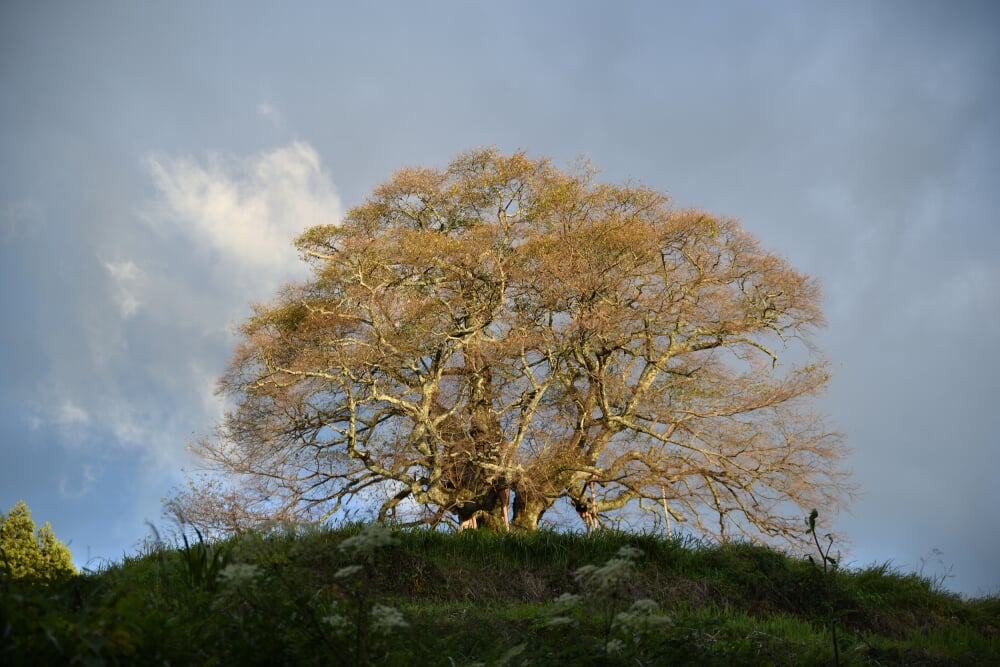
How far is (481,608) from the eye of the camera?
7.37 meters

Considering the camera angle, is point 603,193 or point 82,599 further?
point 603,193

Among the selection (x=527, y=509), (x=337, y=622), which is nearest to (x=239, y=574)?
(x=337, y=622)

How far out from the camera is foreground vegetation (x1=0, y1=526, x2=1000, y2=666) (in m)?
3.58

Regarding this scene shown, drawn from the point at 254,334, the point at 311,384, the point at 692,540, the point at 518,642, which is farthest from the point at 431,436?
the point at 518,642

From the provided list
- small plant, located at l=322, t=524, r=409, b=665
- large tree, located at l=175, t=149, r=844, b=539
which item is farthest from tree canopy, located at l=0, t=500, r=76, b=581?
small plant, located at l=322, t=524, r=409, b=665

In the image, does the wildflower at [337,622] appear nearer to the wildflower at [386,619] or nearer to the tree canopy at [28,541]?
the wildflower at [386,619]

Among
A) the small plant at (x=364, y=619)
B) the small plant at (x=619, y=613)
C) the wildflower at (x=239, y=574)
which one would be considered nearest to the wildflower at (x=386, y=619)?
the small plant at (x=364, y=619)

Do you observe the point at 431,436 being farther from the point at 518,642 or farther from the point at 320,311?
the point at 518,642

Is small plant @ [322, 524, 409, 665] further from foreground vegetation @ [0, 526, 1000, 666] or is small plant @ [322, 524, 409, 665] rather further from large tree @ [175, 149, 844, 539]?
large tree @ [175, 149, 844, 539]

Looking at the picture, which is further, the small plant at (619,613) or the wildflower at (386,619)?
the small plant at (619,613)

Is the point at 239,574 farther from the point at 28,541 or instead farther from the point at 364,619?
the point at 28,541

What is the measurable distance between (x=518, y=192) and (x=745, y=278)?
5124 mm

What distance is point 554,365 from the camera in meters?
15.4

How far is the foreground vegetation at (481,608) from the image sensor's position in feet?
11.7
